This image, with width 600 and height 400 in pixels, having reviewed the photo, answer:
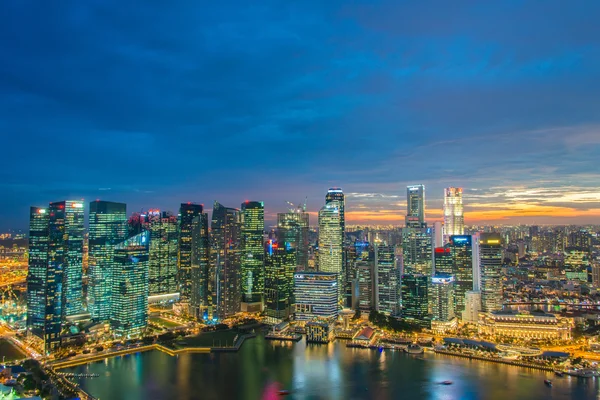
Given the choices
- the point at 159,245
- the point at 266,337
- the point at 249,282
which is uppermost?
the point at 159,245

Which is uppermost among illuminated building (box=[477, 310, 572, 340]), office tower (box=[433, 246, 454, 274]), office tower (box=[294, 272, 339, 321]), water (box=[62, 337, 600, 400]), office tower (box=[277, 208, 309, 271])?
office tower (box=[277, 208, 309, 271])

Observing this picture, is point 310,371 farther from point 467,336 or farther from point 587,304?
point 587,304

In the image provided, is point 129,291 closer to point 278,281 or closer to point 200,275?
point 200,275

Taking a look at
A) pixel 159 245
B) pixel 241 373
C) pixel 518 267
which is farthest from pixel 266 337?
pixel 518 267

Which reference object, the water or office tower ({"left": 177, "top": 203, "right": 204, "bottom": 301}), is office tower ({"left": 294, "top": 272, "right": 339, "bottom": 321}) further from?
office tower ({"left": 177, "top": 203, "right": 204, "bottom": 301})

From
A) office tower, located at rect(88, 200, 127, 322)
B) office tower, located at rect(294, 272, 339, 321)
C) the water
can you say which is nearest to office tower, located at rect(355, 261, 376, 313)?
office tower, located at rect(294, 272, 339, 321)

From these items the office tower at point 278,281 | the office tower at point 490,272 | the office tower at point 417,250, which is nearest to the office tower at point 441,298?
the office tower at point 490,272

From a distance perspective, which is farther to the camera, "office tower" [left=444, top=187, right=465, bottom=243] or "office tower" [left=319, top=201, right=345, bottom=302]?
"office tower" [left=444, top=187, right=465, bottom=243]
